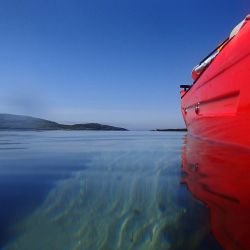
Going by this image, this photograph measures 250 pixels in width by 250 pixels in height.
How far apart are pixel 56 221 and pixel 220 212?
0.76m

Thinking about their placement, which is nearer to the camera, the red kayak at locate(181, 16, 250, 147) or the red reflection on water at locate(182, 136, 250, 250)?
the red reflection on water at locate(182, 136, 250, 250)

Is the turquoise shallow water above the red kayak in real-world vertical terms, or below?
below

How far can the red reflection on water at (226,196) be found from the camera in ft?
3.58

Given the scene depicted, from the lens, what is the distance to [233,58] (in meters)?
3.92

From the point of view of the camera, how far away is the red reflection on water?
1.09m

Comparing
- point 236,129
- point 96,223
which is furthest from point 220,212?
point 236,129

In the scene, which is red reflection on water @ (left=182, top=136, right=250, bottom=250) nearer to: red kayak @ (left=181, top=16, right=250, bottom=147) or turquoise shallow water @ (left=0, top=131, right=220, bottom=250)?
turquoise shallow water @ (left=0, top=131, right=220, bottom=250)

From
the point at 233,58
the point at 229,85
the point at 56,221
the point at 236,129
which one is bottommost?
the point at 56,221

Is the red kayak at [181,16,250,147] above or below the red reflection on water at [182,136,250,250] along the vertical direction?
above

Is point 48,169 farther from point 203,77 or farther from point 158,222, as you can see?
point 203,77

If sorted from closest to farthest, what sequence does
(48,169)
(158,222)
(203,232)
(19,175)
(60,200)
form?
(203,232) → (158,222) → (60,200) → (19,175) → (48,169)

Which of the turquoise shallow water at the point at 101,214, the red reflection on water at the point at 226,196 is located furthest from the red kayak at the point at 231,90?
the turquoise shallow water at the point at 101,214

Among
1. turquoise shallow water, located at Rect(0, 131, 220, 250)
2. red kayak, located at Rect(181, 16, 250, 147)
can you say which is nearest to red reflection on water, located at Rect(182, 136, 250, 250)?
turquoise shallow water, located at Rect(0, 131, 220, 250)

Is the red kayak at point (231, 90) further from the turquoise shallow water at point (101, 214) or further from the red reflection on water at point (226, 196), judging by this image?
the turquoise shallow water at point (101, 214)
